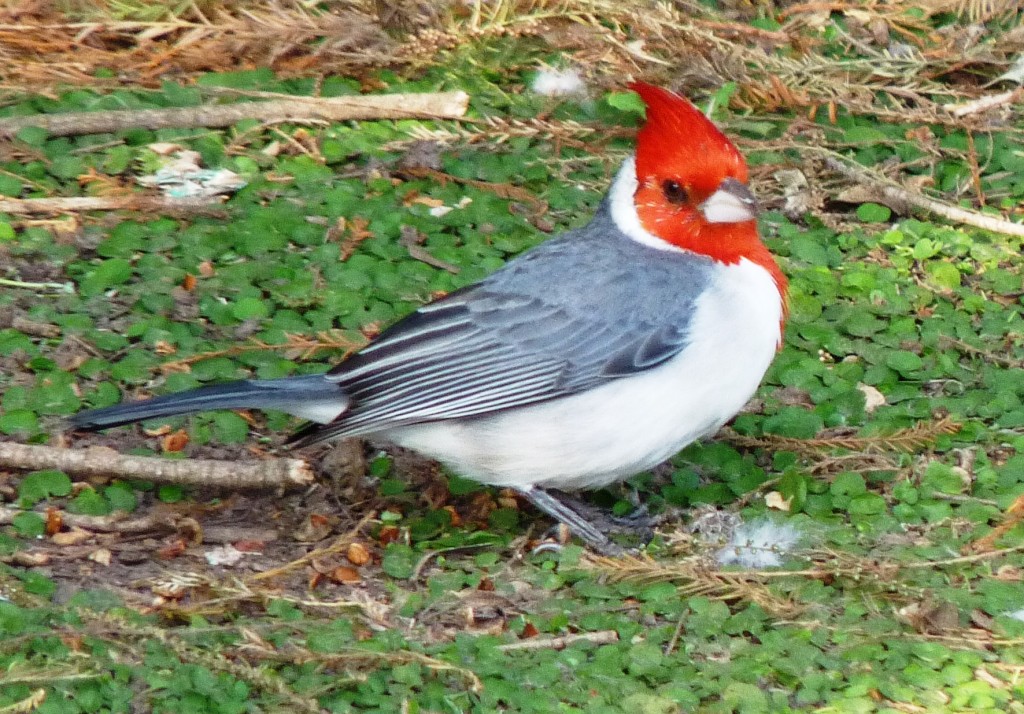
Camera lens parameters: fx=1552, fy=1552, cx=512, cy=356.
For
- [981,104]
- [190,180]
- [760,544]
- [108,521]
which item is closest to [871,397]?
[760,544]

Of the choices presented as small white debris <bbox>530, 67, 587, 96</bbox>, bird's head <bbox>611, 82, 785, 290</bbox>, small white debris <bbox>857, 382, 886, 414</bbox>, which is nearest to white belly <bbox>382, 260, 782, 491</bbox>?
bird's head <bbox>611, 82, 785, 290</bbox>

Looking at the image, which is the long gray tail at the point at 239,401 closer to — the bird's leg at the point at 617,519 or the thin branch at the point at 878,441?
the bird's leg at the point at 617,519

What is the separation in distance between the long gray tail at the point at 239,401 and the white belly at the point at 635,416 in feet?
0.74

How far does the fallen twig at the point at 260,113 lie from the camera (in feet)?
20.8

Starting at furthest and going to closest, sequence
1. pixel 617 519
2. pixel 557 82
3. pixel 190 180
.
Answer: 1. pixel 557 82
2. pixel 190 180
3. pixel 617 519

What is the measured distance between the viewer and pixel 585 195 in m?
6.34

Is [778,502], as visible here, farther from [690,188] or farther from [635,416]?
[690,188]

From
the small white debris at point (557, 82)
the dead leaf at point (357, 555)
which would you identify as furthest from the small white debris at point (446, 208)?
the dead leaf at point (357, 555)

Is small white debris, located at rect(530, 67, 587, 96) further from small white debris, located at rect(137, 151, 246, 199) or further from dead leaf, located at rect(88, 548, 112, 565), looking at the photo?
dead leaf, located at rect(88, 548, 112, 565)

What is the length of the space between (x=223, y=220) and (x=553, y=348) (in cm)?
192

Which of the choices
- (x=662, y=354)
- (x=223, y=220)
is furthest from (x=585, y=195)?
(x=662, y=354)

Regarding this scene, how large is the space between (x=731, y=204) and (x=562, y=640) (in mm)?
1460

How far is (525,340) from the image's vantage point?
4.69 metres

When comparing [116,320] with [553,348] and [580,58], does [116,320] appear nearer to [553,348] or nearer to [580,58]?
[553,348]
